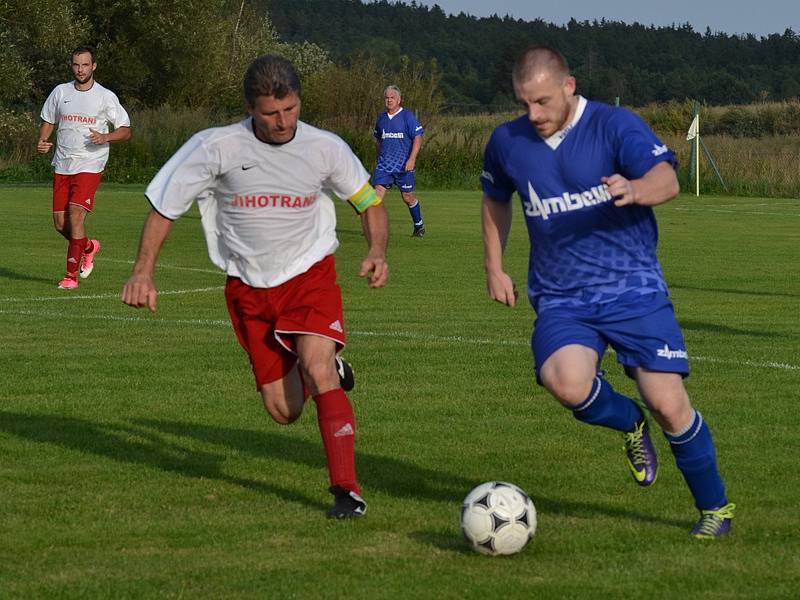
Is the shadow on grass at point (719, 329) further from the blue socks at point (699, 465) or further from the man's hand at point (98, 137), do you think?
the blue socks at point (699, 465)

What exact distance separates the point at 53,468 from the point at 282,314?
1.55 metres

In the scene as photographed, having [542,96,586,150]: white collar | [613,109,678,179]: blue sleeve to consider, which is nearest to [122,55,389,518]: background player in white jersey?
[542,96,586,150]: white collar

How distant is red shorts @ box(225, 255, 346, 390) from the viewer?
6605mm

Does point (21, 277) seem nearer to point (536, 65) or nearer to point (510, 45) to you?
point (536, 65)

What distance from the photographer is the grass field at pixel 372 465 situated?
5438mm

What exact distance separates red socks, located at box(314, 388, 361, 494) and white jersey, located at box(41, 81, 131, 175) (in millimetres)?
10044

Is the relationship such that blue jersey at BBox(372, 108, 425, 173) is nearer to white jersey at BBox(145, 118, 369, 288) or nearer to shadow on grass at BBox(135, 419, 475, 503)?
shadow on grass at BBox(135, 419, 475, 503)

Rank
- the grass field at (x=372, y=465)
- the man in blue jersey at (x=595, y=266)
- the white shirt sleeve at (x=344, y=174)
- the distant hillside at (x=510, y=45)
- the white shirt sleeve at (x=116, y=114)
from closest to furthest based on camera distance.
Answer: the grass field at (x=372, y=465), the man in blue jersey at (x=595, y=266), the white shirt sleeve at (x=344, y=174), the white shirt sleeve at (x=116, y=114), the distant hillside at (x=510, y=45)

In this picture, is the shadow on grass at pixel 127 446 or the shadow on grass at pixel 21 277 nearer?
the shadow on grass at pixel 127 446

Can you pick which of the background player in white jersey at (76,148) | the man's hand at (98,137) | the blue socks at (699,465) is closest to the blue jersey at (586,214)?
the blue socks at (699,465)

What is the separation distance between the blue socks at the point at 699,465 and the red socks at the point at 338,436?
53.3 inches

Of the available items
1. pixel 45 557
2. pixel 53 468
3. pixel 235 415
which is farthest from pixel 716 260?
pixel 45 557

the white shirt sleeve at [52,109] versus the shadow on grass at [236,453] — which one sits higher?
the white shirt sleeve at [52,109]

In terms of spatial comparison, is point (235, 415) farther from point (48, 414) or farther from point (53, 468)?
point (53, 468)
